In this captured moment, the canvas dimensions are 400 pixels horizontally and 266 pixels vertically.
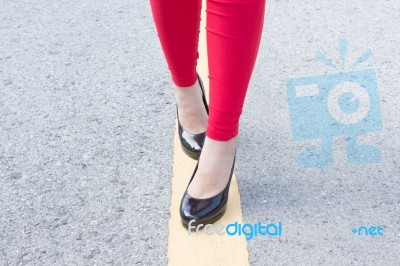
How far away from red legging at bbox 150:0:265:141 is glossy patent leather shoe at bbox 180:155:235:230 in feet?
0.64

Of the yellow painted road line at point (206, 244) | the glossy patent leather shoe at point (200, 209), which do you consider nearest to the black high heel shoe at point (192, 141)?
the yellow painted road line at point (206, 244)

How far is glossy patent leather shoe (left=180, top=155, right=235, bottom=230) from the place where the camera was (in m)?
1.96

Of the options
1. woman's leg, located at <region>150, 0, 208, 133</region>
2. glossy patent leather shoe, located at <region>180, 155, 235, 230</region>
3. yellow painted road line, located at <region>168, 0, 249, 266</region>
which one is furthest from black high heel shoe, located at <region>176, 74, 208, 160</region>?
glossy patent leather shoe, located at <region>180, 155, 235, 230</region>

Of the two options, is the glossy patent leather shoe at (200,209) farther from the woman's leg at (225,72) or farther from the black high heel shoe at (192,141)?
the black high heel shoe at (192,141)

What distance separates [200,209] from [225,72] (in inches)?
17.3

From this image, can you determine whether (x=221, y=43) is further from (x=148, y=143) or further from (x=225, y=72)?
(x=148, y=143)

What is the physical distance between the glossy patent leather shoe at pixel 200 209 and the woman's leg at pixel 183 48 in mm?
329

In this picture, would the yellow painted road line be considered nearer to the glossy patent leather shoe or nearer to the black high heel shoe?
the glossy patent leather shoe

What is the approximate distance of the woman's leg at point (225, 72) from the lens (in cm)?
167

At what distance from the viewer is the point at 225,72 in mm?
1751

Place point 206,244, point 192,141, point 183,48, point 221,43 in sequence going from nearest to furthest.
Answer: point 221,43, point 206,244, point 183,48, point 192,141

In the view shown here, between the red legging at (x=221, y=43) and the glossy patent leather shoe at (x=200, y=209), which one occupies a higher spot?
the red legging at (x=221, y=43)

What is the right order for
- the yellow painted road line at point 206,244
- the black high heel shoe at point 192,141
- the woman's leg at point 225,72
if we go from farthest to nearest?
the black high heel shoe at point 192,141 → the yellow painted road line at point 206,244 → the woman's leg at point 225,72

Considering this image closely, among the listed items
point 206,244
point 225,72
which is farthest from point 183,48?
point 206,244
